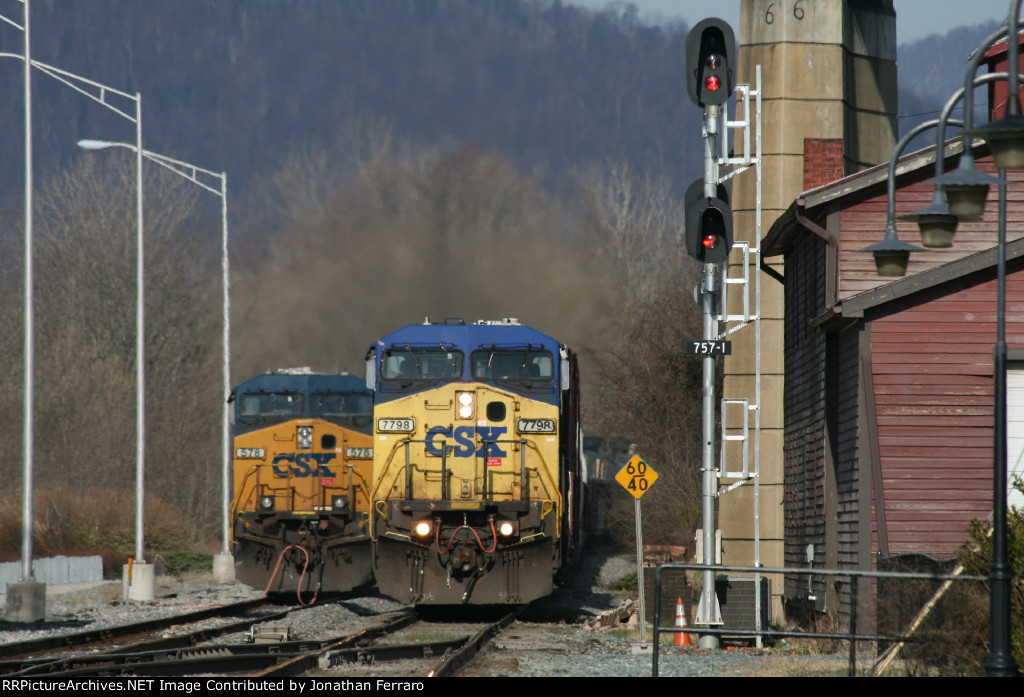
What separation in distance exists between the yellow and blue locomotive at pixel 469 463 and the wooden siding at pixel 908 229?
15.1ft

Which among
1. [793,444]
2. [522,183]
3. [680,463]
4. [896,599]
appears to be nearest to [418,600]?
[793,444]

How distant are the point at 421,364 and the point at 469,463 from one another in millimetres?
1761

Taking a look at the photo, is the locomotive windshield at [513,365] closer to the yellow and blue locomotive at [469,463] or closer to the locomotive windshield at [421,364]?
the yellow and blue locomotive at [469,463]

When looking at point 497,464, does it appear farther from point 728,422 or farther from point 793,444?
point 728,422

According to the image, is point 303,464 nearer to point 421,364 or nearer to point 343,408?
point 343,408

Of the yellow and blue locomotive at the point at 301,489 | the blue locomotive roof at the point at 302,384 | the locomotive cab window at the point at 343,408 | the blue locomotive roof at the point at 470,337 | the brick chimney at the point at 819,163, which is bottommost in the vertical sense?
the yellow and blue locomotive at the point at 301,489

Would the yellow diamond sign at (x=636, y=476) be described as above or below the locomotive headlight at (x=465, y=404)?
below

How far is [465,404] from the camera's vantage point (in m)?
19.7

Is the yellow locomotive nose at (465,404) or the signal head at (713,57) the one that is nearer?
the signal head at (713,57)

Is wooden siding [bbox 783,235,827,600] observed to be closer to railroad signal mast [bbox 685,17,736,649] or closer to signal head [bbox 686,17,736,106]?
railroad signal mast [bbox 685,17,736,649]

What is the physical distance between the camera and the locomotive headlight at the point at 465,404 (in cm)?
1972

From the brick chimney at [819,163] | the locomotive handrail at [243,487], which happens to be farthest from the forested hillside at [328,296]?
the locomotive handrail at [243,487]

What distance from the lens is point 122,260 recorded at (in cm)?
5675

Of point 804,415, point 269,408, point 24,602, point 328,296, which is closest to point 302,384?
point 269,408
